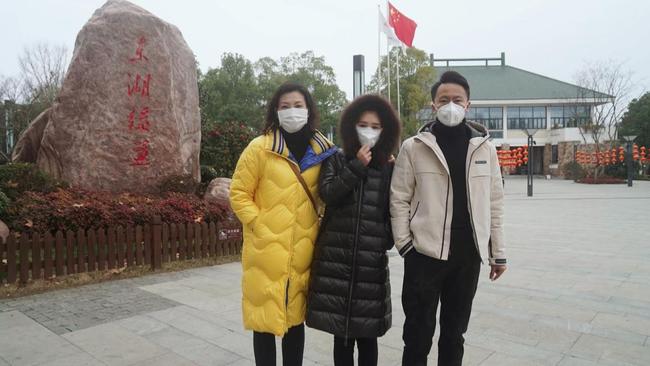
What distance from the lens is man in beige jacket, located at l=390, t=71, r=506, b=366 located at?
2178 millimetres

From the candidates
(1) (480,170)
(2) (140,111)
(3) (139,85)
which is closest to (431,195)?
(1) (480,170)

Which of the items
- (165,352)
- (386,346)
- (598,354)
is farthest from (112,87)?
(598,354)

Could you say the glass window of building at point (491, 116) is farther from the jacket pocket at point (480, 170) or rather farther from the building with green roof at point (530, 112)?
the jacket pocket at point (480, 170)

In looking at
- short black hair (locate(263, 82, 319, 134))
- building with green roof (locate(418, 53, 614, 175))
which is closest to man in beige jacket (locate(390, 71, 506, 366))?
short black hair (locate(263, 82, 319, 134))

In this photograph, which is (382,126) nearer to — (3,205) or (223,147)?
(3,205)

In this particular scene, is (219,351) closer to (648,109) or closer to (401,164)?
(401,164)

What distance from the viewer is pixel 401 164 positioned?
2.26 m

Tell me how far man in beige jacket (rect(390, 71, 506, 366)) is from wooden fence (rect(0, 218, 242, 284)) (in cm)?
425

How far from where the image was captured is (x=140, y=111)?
7699 millimetres

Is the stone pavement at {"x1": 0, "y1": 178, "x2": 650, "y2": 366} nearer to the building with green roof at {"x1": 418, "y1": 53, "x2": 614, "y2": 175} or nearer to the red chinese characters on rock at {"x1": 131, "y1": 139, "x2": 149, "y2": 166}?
the red chinese characters on rock at {"x1": 131, "y1": 139, "x2": 149, "y2": 166}

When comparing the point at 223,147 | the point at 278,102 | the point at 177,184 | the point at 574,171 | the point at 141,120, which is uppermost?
the point at 141,120

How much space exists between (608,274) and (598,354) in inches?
112

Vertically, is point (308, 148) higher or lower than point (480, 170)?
higher

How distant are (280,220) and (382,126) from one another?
2.31 feet
